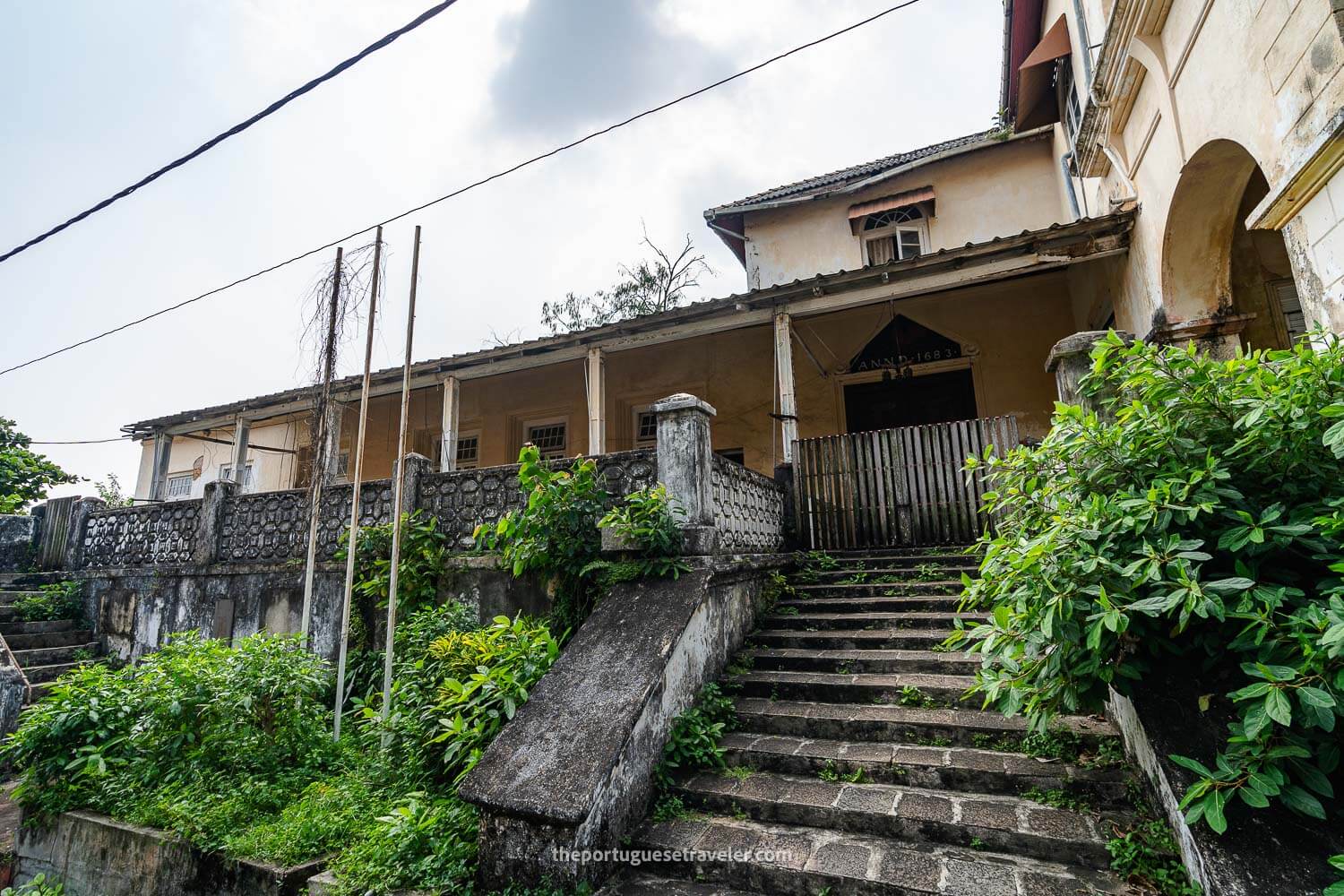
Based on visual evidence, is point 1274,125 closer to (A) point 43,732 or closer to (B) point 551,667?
(B) point 551,667

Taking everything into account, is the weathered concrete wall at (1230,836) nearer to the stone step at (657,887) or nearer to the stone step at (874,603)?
the stone step at (657,887)

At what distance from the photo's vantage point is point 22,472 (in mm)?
13836

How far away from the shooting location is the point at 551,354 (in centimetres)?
976

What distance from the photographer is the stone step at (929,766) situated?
2.89 m

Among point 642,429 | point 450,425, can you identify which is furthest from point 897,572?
point 450,425

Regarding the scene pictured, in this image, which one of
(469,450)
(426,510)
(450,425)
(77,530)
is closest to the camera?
(426,510)

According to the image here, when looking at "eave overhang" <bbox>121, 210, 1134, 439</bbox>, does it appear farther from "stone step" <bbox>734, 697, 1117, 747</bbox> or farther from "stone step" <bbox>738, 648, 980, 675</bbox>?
"stone step" <bbox>734, 697, 1117, 747</bbox>

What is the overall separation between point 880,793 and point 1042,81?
35.2 ft

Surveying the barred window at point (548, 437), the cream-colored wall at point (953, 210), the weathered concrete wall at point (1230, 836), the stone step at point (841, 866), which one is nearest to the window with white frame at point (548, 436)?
the barred window at point (548, 437)

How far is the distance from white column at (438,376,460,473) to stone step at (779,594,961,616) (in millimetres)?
6360

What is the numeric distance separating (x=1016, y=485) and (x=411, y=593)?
521 cm

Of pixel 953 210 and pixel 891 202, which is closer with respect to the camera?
pixel 953 210

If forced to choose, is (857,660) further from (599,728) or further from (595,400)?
(595,400)

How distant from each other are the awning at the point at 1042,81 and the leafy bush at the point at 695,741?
377 inches
